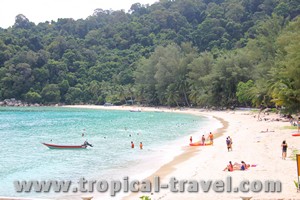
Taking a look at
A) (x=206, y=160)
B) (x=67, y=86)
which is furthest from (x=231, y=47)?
(x=206, y=160)

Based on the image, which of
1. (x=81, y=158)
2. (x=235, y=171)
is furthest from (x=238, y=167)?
(x=81, y=158)

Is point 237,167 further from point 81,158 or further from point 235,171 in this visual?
point 81,158

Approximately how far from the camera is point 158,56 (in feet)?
320

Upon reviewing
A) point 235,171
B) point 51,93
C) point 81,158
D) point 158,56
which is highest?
point 158,56

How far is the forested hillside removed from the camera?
7119 centimetres

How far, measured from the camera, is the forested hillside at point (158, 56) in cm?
7119

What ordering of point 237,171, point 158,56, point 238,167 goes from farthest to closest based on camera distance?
point 158,56, point 238,167, point 237,171

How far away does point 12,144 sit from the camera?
3606 centimetres

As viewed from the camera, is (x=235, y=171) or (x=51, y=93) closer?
(x=235, y=171)

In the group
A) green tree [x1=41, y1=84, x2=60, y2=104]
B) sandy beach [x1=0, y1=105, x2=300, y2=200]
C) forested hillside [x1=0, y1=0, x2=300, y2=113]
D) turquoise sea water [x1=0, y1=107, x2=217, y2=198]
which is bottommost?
turquoise sea water [x1=0, y1=107, x2=217, y2=198]

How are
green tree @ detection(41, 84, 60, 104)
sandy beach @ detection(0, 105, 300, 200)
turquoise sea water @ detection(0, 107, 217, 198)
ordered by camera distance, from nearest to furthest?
1. sandy beach @ detection(0, 105, 300, 200)
2. turquoise sea water @ detection(0, 107, 217, 198)
3. green tree @ detection(41, 84, 60, 104)

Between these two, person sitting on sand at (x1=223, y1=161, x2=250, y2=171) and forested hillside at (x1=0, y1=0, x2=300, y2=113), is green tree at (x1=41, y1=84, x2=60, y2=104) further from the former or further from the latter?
person sitting on sand at (x1=223, y1=161, x2=250, y2=171)

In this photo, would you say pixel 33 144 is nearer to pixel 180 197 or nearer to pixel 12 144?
pixel 12 144

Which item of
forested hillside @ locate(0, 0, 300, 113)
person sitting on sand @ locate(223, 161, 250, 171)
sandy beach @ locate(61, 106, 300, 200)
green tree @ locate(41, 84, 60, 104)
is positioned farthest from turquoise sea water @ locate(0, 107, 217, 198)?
green tree @ locate(41, 84, 60, 104)
